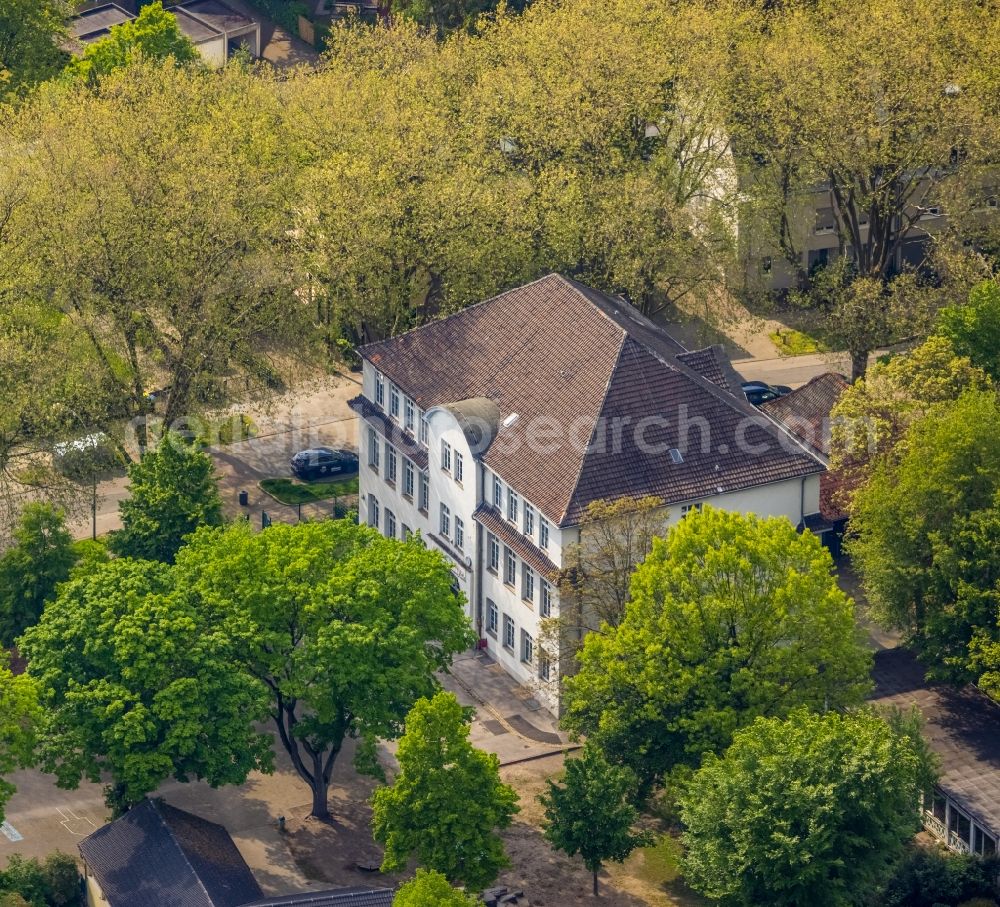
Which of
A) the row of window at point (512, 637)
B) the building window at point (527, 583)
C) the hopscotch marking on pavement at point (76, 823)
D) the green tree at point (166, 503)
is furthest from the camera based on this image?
the green tree at point (166, 503)

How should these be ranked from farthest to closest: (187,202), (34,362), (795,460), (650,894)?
1. (187,202)
2. (34,362)
3. (795,460)
4. (650,894)

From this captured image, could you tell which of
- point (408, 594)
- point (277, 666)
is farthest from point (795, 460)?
point (277, 666)

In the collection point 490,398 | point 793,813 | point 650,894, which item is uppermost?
point 490,398

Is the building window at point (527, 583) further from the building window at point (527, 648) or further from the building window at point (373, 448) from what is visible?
the building window at point (373, 448)

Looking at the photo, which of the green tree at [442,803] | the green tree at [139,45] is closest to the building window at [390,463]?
the green tree at [442,803]

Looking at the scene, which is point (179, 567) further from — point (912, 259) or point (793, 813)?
point (912, 259)

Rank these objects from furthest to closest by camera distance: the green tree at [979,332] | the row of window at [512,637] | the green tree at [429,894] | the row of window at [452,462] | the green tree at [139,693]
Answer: the green tree at [979,332] → the row of window at [452,462] → the row of window at [512,637] → the green tree at [139,693] → the green tree at [429,894]
